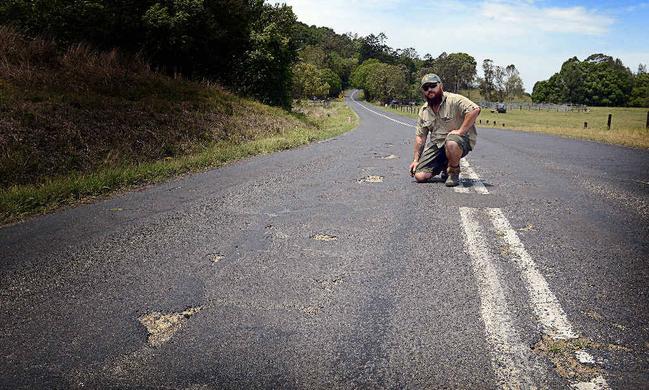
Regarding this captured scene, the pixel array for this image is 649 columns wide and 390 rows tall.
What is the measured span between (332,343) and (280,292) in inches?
27.4

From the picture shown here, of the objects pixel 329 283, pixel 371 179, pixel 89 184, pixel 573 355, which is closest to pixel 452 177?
pixel 371 179

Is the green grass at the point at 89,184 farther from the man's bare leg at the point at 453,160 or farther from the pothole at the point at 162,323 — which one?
the man's bare leg at the point at 453,160

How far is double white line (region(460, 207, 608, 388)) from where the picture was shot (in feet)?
6.32

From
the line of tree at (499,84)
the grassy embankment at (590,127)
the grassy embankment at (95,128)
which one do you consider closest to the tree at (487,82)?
the line of tree at (499,84)

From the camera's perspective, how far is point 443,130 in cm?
616

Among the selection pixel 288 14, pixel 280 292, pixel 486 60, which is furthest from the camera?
pixel 486 60

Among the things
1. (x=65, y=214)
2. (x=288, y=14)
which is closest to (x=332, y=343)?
(x=65, y=214)

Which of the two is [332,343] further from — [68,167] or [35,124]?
[35,124]

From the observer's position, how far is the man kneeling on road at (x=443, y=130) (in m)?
5.87

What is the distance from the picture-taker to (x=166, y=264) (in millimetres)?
3316

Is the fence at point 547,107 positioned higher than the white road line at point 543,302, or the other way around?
the fence at point 547,107

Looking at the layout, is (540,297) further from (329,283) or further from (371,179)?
(371,179)

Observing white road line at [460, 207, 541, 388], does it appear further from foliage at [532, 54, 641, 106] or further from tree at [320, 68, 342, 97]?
foliage at [532, 54, 641, 106]

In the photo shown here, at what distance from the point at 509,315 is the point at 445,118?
164 inches
